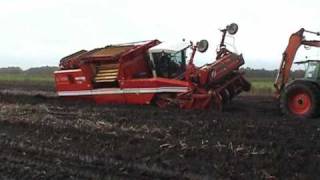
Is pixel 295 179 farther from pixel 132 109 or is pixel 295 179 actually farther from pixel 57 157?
pixel 132 109

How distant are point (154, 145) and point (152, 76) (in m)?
9.05

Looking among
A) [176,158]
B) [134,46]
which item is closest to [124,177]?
[176,158]

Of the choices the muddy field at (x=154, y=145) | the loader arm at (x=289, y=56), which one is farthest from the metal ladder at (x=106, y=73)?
the loader arm at (x=289, y=56)

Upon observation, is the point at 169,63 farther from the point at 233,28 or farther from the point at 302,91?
the point at 302,91

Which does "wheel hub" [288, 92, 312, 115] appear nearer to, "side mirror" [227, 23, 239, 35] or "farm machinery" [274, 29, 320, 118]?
"farm machinery" [274, 29, 320, 118]

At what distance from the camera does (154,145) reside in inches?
448

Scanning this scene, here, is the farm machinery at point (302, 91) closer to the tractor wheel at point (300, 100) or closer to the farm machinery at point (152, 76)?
the tractor wheel at point (300, 100)

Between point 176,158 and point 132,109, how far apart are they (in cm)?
762

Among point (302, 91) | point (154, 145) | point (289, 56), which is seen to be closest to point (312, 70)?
point (302, 91)

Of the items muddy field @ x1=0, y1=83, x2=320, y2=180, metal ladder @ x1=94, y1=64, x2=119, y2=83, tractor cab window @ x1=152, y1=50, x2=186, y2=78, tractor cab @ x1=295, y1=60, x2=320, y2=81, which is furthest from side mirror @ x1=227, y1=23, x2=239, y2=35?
muddy field @ x1=0, y1=83, x2=320, y2=180

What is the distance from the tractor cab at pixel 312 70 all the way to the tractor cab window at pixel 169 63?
14.8 ft

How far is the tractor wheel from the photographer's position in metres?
16.8

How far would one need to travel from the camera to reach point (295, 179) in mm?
8797

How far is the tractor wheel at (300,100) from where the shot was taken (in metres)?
16.8
